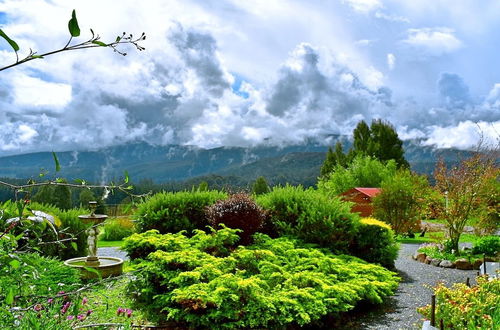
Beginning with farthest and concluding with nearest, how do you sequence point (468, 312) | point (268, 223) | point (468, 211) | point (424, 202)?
point (424, 202) < point (468, 211) < point (268, 223) < point (468, 312)

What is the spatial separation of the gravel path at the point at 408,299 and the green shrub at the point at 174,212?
446cm

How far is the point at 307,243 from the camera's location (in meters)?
9.88

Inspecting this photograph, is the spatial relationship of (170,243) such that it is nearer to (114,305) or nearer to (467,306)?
(114,305)

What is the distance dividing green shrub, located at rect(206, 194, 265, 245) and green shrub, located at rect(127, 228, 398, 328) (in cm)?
69

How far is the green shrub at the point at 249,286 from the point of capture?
572 cm

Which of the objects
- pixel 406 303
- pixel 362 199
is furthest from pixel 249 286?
pixel 362 199

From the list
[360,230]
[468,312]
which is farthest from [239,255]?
[360,230]

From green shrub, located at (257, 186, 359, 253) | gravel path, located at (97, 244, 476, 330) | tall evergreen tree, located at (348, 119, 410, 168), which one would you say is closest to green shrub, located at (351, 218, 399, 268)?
green shrub, located at (257, 186, 359, 253)

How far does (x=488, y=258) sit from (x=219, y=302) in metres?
9.25

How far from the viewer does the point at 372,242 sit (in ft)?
34.7

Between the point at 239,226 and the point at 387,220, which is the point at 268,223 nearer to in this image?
the point at 239,226

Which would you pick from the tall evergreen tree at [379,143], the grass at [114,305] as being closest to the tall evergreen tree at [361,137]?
the tall evergreen tree at [379,143]

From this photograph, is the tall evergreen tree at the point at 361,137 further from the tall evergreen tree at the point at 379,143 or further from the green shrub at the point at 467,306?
the green shrub at the point at 467,306

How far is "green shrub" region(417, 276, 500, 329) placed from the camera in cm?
472
